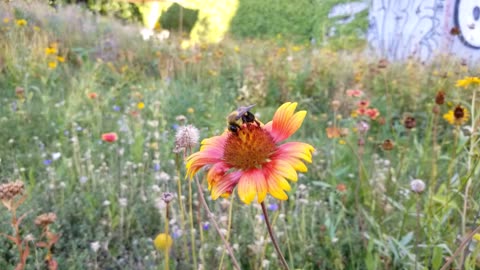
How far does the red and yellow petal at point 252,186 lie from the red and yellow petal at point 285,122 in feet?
0.29

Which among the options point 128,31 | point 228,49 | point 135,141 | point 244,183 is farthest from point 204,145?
point 128,31

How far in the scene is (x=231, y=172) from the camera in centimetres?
84

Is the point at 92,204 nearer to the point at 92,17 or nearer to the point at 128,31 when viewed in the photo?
the point at 92,17

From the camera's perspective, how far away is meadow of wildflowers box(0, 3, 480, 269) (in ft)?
3.14

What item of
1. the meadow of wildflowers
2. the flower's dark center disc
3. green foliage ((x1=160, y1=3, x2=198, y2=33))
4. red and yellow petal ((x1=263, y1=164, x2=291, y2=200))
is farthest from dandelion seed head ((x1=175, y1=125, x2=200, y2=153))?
green foliage ((x1=160, y1=3, x2=198, y2=33))

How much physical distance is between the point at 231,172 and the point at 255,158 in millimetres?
68

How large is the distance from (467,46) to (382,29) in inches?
219

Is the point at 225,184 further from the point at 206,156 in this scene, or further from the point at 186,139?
the point at 186,139

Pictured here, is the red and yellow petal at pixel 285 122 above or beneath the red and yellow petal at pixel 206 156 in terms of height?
above

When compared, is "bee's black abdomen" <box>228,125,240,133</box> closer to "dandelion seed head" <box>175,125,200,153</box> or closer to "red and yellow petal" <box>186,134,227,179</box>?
"red and yellow petal" <box>186,134,227,179</box>

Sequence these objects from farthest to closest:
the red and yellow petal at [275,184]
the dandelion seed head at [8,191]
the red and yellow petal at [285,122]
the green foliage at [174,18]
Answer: the green foliage at [174,18]
the dandelion seed head at [8,191]
the red and yellow petal at [285,122]
the red and yellow petal at [275,184]

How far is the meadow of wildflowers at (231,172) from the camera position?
956 millimetres

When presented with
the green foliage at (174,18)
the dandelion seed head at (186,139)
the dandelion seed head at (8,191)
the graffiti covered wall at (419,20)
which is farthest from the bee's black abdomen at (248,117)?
the green foliage at (174,18)

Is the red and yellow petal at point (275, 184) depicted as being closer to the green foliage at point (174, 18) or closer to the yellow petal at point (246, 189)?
the yellow petal at point (246, 189)
